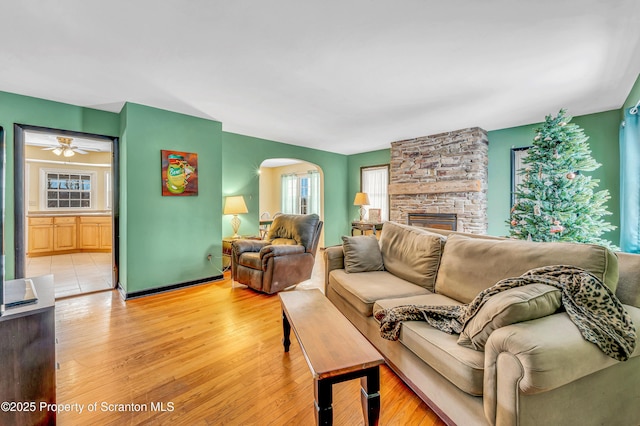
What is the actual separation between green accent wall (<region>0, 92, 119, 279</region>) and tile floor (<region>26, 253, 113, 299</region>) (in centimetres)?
76

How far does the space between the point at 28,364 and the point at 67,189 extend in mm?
7037

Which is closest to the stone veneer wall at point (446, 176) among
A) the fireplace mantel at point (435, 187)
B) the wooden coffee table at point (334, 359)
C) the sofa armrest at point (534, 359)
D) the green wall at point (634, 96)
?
the fireplace mantel at point (435, 187)

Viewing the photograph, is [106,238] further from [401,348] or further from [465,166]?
[465,166]

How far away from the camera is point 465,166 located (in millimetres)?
4574


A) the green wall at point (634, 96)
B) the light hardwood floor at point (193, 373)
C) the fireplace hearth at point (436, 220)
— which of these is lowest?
the light hardwood floor at point (193, 373)

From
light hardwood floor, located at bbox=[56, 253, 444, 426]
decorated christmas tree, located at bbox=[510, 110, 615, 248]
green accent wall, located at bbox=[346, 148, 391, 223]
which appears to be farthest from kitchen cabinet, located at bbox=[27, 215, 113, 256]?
decorated christmas tree, located at bbox=[510, 110, 615, 248]

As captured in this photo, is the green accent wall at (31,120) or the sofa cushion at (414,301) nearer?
the sofa cushion at (414,301)

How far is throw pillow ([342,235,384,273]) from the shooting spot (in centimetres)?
273

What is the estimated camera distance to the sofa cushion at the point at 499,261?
4.62 ft

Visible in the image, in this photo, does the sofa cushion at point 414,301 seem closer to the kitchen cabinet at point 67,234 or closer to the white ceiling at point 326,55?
the white ceiling at point 326,55

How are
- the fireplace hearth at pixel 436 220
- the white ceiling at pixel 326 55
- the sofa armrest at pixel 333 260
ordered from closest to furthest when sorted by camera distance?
the white ceiling at pixel 326 55 < the sofa armrest at pixel 333 260 < the fireplace hearth at pixel 436 220

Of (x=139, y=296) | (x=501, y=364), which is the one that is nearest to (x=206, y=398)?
(x=501, y=364)

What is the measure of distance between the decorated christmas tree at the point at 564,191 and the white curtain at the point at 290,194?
6044 mm

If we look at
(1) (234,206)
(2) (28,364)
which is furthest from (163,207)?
(2) (28,364)
